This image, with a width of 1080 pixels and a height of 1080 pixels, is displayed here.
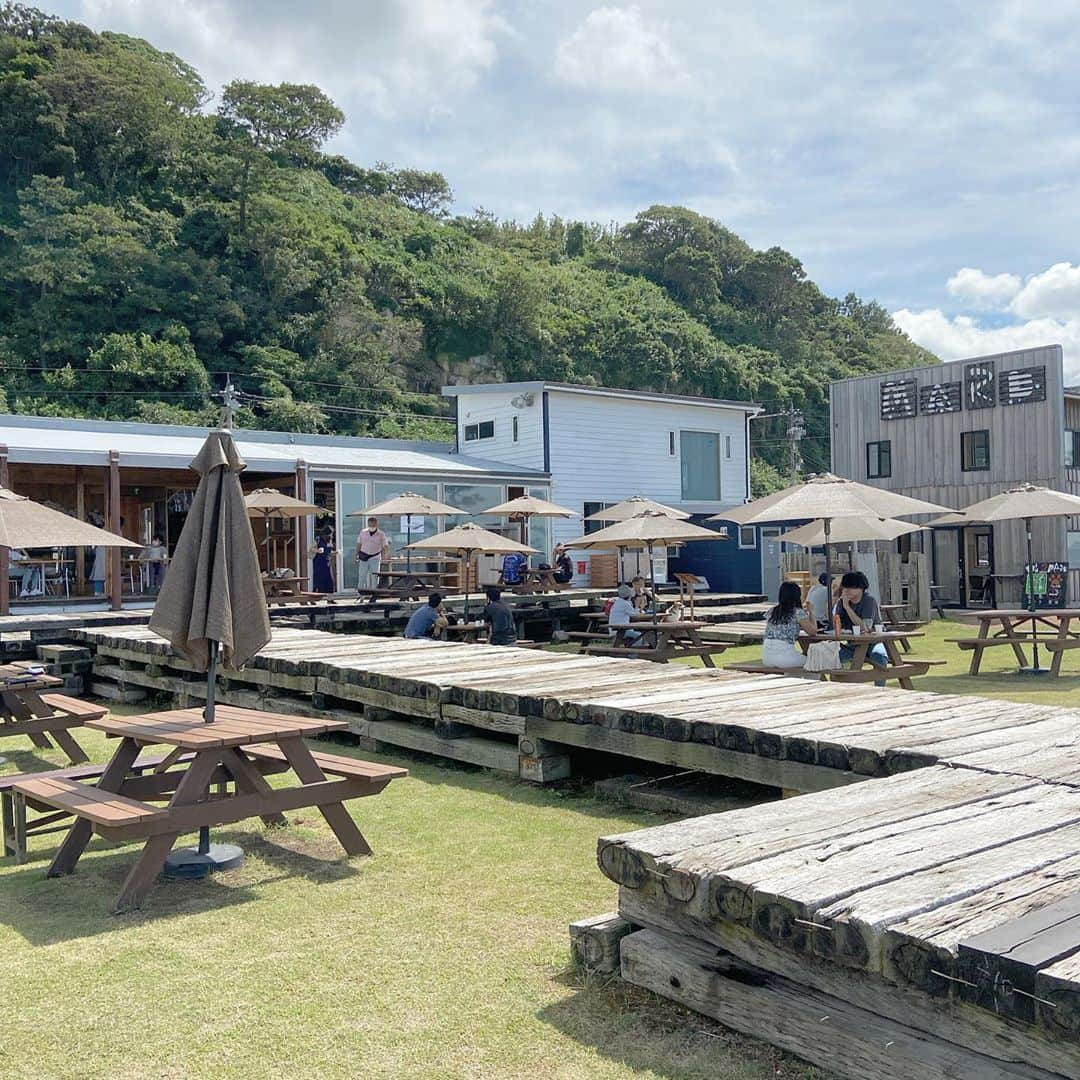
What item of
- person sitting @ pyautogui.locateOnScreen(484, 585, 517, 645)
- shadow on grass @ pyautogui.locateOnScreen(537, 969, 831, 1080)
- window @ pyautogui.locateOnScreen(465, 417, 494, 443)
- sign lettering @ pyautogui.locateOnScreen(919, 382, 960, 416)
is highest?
sign lettering @ pyautogui.locateOnScreen(919, 382, 960, 416)

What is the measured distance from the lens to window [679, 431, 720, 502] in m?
27.9

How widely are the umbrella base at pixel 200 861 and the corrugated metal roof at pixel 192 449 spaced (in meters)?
13.4

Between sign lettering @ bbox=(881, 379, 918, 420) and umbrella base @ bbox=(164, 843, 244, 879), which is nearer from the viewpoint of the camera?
umbrella base @ bbox=(164, 843, 244, 879)

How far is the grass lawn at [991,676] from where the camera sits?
34.7 feet

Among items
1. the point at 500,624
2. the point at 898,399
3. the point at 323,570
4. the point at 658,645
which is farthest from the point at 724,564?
the point at 500,624

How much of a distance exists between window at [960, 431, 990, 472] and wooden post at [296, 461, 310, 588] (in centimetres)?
1609

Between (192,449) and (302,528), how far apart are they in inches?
103

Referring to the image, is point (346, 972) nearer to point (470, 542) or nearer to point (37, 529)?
point (37, 529)

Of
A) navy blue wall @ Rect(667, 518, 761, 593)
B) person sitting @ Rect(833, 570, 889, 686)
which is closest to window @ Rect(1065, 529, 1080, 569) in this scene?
Answer: navy blue wall @ Rect(667, 518, 761, 593)

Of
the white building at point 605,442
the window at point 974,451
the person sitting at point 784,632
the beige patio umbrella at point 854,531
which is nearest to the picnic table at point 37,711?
the person sitting at point 784,632

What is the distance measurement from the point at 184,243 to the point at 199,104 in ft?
46.7

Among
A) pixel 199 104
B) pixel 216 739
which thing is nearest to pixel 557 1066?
pixel 216 739

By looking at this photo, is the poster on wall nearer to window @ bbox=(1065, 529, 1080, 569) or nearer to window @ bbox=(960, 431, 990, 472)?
window @ bbox=(1065, 529, 1080, 569)

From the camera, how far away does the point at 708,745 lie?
18.2ft
